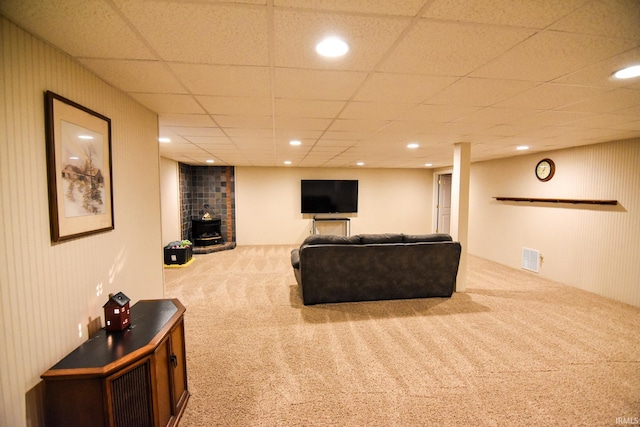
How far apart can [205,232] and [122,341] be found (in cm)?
609

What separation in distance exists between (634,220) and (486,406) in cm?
393

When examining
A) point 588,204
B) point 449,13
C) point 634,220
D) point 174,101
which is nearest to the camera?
point 449,13

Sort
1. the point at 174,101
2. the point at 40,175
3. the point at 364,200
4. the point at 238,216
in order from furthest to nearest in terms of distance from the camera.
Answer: the point at 364,200 < the point at 238,216 < the point at 174,101 < the point at 40,175

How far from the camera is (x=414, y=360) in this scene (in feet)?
8.11

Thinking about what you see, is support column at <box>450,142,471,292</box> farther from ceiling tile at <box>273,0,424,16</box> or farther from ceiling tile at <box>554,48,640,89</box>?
ceiling tile at <box>273,0,424,16</box>

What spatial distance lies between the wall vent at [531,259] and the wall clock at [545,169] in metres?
1.40

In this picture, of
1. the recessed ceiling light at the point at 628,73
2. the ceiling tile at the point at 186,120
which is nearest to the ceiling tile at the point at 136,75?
the ceiling tile at the point at 186,120

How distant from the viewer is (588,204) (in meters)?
4.35

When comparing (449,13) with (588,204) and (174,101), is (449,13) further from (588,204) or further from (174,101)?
(588,204)

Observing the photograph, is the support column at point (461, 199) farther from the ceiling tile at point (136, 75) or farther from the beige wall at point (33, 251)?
the beige wall at point (33, 251)

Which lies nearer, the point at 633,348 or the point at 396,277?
the point at 633,348

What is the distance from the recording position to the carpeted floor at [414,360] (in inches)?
74.3

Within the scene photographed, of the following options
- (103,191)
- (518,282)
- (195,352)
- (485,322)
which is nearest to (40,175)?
(103,191)

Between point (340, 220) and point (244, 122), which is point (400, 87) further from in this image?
point (340, 220)
